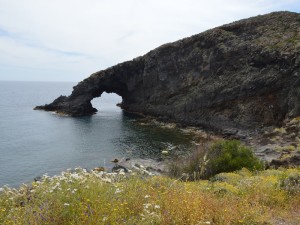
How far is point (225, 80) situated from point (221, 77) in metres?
1.81

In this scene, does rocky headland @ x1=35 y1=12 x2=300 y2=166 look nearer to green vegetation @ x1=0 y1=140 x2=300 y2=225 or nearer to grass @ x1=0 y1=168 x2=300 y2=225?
green vegetation @ x1=0 y1=140 x2=300 y2=225

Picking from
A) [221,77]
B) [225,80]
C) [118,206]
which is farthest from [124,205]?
[221,77]

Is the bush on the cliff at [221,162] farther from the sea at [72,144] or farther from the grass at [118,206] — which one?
the grass at [118,206]

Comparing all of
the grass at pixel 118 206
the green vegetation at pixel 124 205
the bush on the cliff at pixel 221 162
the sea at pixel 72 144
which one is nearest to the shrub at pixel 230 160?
the bush on the cliff at pixel 221 162

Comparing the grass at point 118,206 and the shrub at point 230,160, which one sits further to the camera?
the shrub at point 230,160

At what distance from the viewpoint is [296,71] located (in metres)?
57.2

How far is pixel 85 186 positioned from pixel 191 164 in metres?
20.9

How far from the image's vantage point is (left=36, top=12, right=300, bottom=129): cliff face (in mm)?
59969

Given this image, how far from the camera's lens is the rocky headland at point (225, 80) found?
58.7 m

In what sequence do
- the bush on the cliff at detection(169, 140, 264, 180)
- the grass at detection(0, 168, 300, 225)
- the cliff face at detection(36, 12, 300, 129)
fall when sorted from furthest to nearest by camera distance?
1. the cliff face at detection(36, 12, 300, 129)
2. the bush on the cliff at detection(169, 140, 264, 180)
3. the grass at detection(0, 168, 300, 225)

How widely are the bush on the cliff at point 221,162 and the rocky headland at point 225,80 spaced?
1554 centimetres

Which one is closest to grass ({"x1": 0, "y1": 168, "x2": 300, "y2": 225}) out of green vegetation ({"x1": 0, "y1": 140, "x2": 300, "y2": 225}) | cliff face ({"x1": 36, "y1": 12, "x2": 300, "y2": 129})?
green vegetation ({"x1": 0, "y1": 140, "x2": 300, "y2": 225})

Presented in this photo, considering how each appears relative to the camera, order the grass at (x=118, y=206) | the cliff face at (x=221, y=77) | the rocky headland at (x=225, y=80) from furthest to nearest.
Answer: the cliff face at (x=221, y=77) < the rocky headland at (x=225, y=80) < the grass at (x=118, y=206)

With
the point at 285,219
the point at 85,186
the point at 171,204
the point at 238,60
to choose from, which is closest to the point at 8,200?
the point at 85,186
